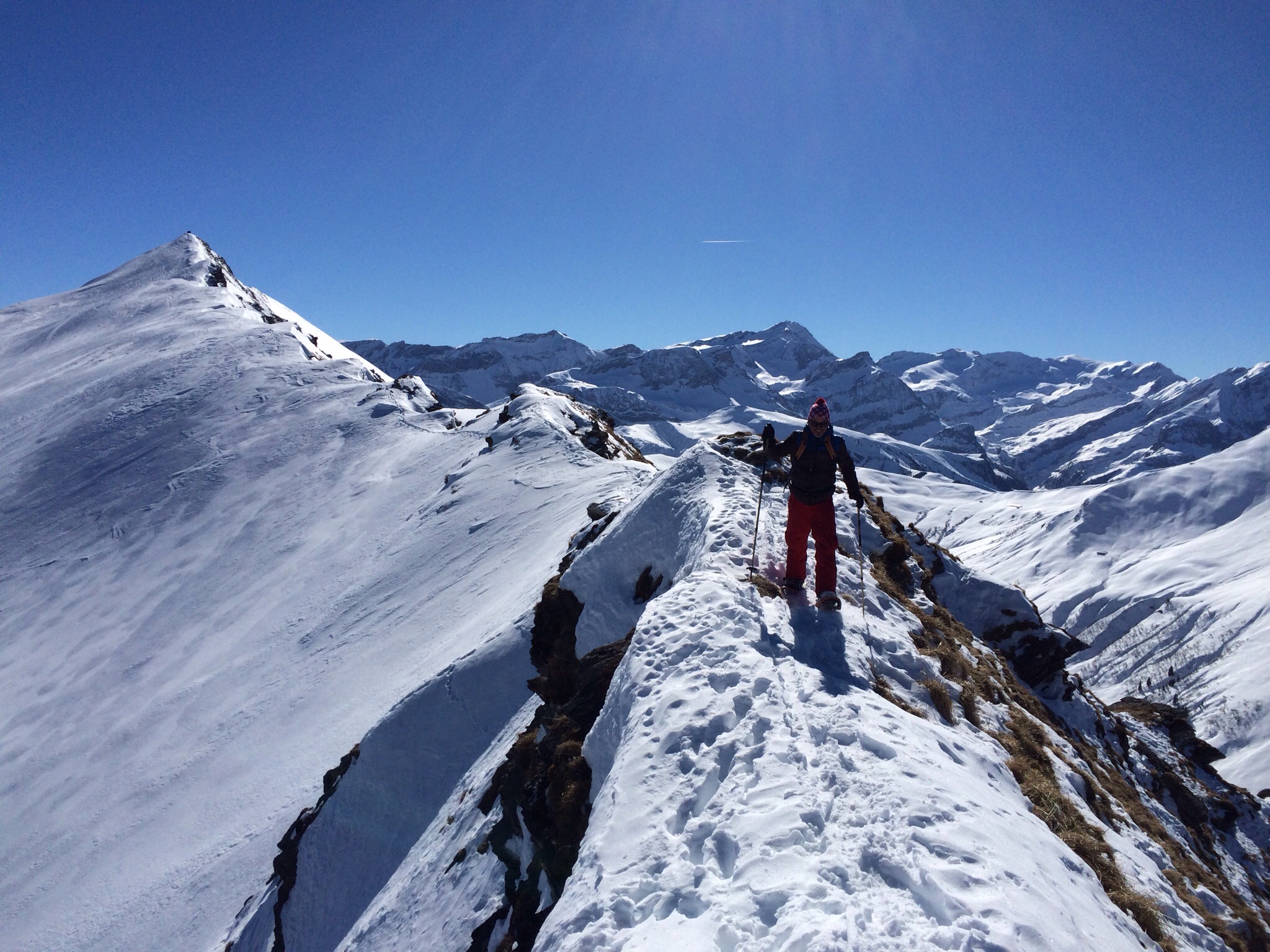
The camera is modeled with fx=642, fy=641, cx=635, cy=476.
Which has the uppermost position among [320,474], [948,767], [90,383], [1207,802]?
[90,383]

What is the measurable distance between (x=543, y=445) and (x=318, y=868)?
28.3 meters

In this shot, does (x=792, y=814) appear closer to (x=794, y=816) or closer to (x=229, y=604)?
(x=794, y=816)

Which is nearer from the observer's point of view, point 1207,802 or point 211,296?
point 1207,802

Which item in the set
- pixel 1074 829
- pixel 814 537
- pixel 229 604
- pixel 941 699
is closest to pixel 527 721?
pixel 814 537

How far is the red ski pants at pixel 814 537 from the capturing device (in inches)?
452

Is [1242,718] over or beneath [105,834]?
beneath

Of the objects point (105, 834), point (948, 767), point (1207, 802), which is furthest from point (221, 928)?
point (1207, 802)

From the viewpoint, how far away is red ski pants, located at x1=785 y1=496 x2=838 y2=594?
11.5 m

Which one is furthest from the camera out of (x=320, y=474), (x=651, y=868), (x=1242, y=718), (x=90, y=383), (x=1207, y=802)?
(x=1242, y=718)

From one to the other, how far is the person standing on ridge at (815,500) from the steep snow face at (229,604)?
1096 centimetres

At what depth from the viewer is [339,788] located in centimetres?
1939

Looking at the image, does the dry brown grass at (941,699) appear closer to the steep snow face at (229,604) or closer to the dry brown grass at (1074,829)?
the dry brown grass at (1074,829)

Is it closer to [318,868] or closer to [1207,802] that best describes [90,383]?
[318,868]

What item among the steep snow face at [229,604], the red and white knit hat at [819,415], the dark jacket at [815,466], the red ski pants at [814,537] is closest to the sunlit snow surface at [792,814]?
the red ski pants at [814,537]
